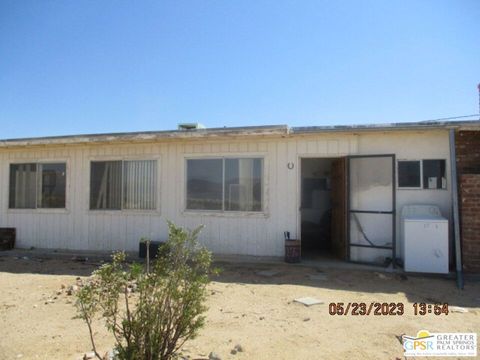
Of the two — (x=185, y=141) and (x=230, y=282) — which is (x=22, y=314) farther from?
(x=185, y=141)

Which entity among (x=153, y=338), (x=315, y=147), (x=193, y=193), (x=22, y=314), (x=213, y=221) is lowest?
(x=22, y=314)

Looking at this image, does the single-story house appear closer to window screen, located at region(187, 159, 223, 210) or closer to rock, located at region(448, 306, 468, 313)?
window screen, located at region(187, 159, 223, 210)

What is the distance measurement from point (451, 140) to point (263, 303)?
459 centimetres

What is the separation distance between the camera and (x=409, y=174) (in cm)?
680

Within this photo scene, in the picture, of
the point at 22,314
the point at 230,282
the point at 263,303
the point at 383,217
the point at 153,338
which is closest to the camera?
the point at 153,338

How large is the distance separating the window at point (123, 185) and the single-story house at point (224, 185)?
24 millimetres

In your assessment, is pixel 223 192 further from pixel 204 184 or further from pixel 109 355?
pixel 109 355

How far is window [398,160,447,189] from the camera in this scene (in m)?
6.65

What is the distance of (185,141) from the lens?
7805 millimetres

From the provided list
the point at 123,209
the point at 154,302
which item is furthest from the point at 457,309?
the point at 123,209

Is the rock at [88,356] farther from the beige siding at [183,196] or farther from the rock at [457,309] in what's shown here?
the beige siding at [183,196]

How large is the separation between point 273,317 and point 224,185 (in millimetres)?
3788

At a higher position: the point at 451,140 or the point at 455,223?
the point at 451,140

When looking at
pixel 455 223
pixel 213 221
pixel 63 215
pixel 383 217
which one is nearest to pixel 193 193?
pixel 213 221
